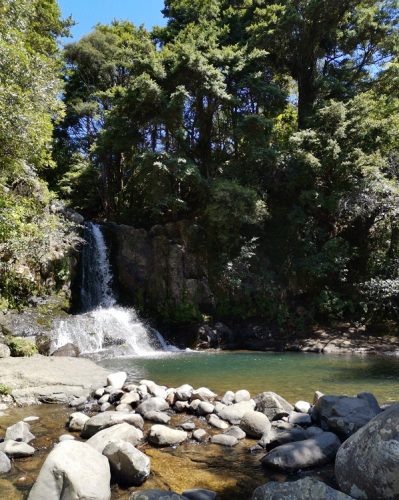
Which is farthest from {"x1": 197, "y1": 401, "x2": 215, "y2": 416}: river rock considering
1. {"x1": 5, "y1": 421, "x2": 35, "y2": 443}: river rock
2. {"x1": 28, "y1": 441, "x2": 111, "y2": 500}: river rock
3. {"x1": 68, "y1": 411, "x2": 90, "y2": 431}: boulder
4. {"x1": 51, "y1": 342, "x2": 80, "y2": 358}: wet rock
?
{"x1": 51, "y1": 342, "x2": 80, "y2": 358}: wet rock

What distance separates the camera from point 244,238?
752 inches

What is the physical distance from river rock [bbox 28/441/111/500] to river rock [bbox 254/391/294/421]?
9.99ft

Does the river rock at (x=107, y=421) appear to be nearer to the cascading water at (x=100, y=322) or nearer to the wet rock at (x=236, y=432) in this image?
the wet rock at (x=236, y=432)

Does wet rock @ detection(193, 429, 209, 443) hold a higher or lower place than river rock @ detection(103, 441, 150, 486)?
lower

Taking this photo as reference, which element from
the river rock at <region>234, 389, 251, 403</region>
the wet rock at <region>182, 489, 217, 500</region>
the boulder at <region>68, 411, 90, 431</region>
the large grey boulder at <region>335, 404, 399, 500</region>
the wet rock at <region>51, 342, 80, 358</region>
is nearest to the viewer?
the large grey boulder at <region>335, 404, 399, 500</region>

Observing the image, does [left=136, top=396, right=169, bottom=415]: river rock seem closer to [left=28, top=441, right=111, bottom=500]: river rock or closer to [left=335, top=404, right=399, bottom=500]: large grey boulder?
[left=28, top=441, right=111, bottom=500]: river rock

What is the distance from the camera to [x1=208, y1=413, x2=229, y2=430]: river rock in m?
6.12

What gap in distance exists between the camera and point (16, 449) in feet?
16.1

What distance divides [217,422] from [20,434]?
2.63 meters

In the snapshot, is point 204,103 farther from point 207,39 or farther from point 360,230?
point 360,230

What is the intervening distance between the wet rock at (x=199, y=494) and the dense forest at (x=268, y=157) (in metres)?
11.0

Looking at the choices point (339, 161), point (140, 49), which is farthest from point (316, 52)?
point (140, 49)

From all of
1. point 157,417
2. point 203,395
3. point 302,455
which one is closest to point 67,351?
point 203,395

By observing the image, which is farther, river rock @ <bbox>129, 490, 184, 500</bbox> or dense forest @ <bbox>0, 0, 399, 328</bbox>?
dense forest @ <bbox>0, 0, 399, 328</bbox>
